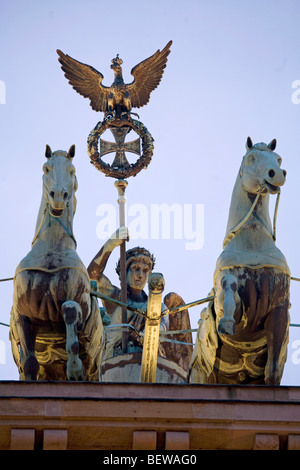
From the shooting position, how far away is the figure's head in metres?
23.7

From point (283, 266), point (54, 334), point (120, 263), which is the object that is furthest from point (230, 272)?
point (120, 263)

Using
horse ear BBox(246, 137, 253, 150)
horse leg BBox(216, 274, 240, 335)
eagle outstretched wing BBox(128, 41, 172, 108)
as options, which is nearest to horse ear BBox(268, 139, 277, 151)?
horse ear BBox(246, 137, 253, 150)

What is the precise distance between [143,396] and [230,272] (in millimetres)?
2278

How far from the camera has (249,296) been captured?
773 inches

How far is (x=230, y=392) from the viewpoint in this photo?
18.1 m

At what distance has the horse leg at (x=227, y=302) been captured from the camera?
756 inches

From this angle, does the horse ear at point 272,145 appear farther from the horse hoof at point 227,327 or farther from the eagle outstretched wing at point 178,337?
the eagle outstretched wing at point 178,337

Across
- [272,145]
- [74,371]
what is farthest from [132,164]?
[74,371]

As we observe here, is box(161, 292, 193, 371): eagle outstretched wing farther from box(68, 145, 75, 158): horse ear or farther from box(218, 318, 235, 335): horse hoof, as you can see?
→ box(218, 318, 235, 335): horse hoof

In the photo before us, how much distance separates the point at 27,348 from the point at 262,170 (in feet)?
9.95

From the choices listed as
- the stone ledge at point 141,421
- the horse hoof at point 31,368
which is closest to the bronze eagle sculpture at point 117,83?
the horse hoof at point 31,368

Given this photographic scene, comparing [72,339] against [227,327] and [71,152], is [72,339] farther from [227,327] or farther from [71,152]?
[71,152]

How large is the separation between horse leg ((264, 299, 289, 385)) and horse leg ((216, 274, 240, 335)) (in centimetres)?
44

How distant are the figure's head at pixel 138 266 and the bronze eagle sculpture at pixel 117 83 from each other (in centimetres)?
191
